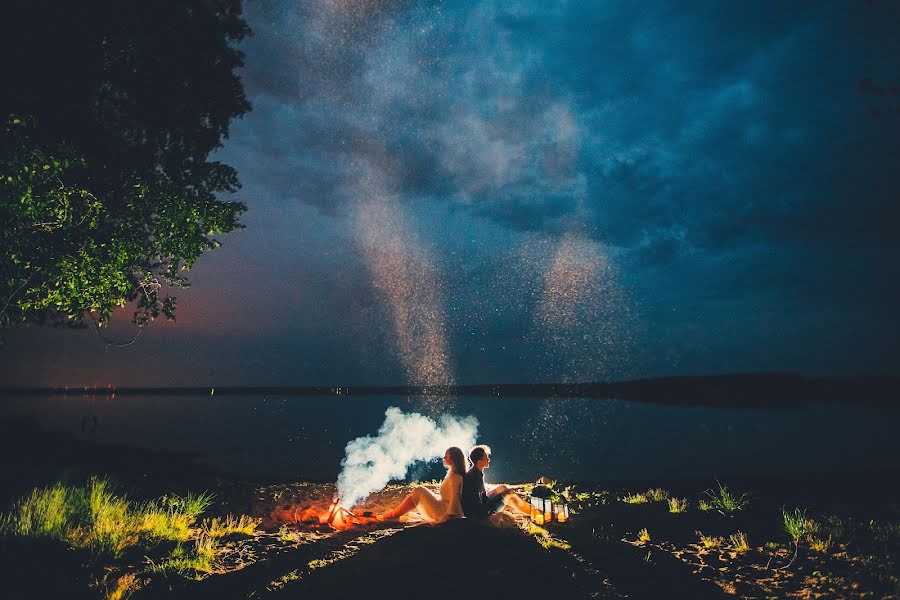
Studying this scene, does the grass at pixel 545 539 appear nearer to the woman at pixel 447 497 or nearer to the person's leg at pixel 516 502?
the person's leg at pixel 516 502

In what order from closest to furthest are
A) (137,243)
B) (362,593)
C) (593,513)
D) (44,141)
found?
(362,593)
(44,141)
(593,513)
(137,243)

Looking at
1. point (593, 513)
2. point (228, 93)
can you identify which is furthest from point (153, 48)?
point (593, 513)

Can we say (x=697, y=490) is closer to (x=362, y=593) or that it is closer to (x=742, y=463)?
(x=362, y=593)

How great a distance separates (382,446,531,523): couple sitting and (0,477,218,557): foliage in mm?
4844

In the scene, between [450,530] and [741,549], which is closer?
[741,549]

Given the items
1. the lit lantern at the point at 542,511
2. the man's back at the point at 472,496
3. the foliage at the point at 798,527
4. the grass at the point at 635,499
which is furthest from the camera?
the grass at the point at 635,499

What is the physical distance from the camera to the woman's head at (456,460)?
10422 millimetres

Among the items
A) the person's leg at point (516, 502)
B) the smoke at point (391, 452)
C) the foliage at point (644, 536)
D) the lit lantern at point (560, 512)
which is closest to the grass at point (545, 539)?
the person's leg at point (516, 502)

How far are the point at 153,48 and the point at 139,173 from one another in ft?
10.7

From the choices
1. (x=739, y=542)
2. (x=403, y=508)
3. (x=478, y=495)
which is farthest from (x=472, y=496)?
(x=739, y=542)

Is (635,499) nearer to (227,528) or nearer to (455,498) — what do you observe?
(455,498)

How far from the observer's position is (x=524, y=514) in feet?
38.1

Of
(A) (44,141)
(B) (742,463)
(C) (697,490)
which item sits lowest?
(B) (742,463)

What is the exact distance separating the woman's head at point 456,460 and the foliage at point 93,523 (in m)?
5.31
